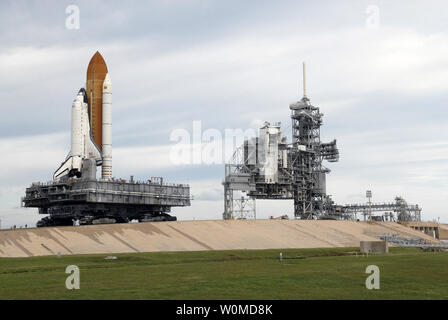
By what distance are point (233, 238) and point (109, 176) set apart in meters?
25.6

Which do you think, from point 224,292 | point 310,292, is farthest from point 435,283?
point 224,292

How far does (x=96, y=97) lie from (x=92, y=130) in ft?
18.8

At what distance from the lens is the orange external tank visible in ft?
314

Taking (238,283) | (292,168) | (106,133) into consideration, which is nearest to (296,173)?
(292,168)

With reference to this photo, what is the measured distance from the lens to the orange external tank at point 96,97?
314 ft

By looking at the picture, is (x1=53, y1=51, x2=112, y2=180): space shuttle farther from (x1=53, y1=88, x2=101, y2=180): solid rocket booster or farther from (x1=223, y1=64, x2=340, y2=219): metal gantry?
(x1=223, y1=64, x2=340, y2=219): metal gantry

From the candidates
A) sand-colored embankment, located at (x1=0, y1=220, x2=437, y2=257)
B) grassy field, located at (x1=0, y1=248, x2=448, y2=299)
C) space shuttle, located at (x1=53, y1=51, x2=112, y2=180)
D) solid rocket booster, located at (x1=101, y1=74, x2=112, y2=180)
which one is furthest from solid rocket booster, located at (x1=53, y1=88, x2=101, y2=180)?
grassy field, located at (x1=0, y1=248, x2=448, y2=299)

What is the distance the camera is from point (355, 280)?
32375mm

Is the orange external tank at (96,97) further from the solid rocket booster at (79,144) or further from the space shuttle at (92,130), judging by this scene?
the solid rocket booster at (79,144)

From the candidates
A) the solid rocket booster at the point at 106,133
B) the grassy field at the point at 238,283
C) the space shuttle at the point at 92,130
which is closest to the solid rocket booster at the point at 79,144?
the space shuttle at the point at 92,130

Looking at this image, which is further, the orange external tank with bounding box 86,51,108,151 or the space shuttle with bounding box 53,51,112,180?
the orange external tank with bounding box 86,51,108,151
